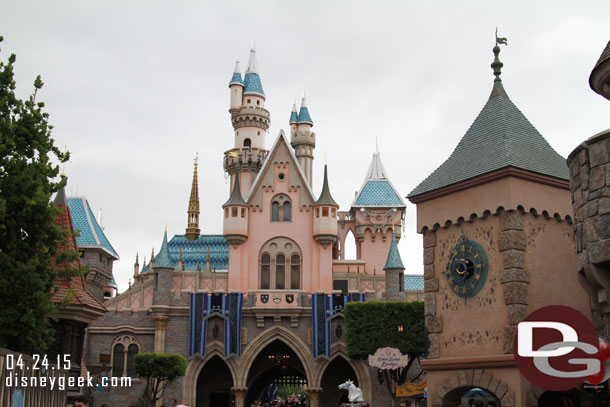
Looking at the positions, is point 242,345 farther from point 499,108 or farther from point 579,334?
point 579,334

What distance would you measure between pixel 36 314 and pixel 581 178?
436 inches

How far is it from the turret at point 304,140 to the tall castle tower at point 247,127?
12.6ft

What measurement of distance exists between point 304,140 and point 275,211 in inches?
555

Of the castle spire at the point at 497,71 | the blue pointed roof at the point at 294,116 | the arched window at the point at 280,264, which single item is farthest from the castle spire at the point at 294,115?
the castle spire at the point at 497,71

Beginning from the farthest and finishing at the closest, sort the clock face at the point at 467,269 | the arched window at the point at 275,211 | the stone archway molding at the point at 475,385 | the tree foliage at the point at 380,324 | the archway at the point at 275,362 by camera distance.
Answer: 1. the arched window at the point at 275,211
2. the archway at the point at 275,362
3. the tree foliage at the point at 380,324
4. the clock face at the point at 467,269
5. the stone archway molding at the point at 475,385

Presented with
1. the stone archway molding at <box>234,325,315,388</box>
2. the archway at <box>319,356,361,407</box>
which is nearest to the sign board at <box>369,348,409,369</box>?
the stone archway molding at <box>234,325,315,388</box>

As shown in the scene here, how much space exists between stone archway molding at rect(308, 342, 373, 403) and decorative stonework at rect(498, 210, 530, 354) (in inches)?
900

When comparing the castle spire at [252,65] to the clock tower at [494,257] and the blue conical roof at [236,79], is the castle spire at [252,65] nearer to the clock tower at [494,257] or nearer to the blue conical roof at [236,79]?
the blue conical roof at [236,79]

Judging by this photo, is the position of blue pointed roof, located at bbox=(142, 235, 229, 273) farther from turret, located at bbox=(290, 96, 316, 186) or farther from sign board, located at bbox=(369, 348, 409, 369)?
sign board, located at bbox=(369, 348, 409, 369)

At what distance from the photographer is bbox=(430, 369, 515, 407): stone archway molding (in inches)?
597

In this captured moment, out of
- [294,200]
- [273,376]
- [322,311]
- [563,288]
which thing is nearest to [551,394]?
[563,288]

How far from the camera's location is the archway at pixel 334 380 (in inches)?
1564

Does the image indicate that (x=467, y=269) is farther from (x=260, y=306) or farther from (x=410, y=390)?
(x=260, y=306)

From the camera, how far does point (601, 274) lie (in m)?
12.0
